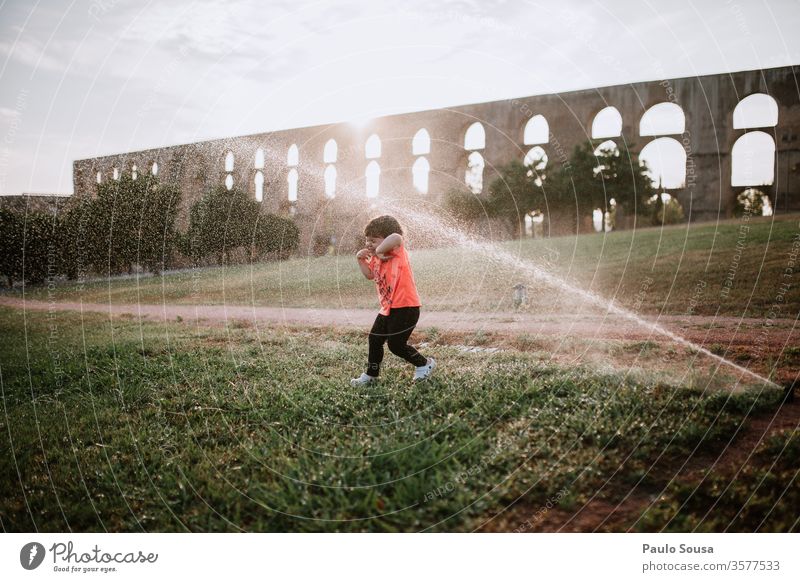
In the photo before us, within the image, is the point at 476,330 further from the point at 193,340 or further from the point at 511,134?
the point at 511,134

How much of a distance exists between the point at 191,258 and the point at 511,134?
14026mm

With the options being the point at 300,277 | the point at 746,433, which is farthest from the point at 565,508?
the point at 300,277

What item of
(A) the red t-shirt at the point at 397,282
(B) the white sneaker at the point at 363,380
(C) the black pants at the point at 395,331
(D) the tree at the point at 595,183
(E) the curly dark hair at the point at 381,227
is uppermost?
(D) the tree at the point at 595,183

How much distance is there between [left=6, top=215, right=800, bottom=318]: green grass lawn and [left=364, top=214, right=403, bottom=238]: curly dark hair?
4.71m

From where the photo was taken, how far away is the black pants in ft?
12.9

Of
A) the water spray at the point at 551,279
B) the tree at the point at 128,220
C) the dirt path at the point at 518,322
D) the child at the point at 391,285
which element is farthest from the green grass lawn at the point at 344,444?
the tree at the point at 128,220

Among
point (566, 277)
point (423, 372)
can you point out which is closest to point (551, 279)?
point (566, 277)

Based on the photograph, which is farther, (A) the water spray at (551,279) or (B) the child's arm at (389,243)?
(A) the water spray at (551,279)

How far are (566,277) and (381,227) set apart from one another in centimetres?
760

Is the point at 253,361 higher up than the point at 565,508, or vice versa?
the point at 253,361

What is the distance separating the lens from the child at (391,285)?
391 cm

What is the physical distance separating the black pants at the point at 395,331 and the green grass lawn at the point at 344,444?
254mm

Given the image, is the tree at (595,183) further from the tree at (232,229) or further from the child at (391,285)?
the child at (391,285)

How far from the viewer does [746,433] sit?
309cm
